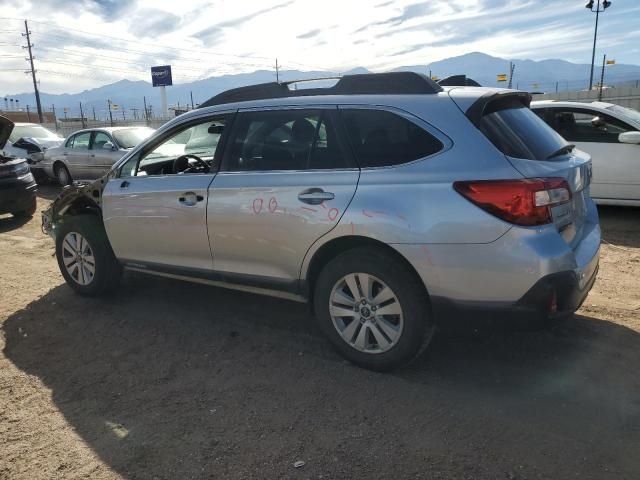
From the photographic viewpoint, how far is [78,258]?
5.02 m

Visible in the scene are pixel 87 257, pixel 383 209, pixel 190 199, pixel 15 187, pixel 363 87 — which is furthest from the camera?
pixel 15 187

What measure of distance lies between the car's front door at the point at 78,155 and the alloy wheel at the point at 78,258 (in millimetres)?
7894

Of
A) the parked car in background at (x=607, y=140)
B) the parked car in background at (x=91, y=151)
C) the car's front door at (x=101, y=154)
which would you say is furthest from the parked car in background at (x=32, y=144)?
the parked car in background at (x=607, y=140)

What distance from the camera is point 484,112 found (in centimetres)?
314

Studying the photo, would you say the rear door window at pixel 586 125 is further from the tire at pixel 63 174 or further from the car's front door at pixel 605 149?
the tire at pixel 63 174

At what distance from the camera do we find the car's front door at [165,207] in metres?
4.02

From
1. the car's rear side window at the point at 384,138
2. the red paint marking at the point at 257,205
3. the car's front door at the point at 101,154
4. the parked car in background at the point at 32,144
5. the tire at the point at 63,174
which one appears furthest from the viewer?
the parked car in background at the point at 32,144

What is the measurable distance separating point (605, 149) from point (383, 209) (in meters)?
5.45

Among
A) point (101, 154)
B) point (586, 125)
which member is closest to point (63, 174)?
point (101, 154)

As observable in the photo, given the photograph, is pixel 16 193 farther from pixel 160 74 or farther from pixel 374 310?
pixel 160 74

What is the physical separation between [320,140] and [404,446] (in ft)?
6.33

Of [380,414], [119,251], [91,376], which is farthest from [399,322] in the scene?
[119,251]

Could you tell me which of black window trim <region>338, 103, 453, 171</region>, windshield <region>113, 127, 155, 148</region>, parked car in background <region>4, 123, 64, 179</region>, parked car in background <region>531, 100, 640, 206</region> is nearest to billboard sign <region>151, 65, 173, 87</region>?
parked car in background <region>4, 123, 64, 179</region>

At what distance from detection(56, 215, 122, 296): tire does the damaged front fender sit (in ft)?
0.36
